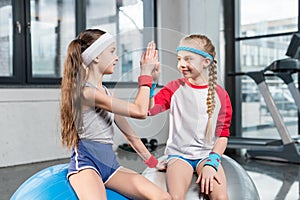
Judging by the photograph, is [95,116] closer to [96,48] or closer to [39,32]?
[96,48]

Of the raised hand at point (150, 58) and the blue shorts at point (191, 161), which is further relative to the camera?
the blue shorts at point (191, 161)

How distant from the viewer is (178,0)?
4273mm

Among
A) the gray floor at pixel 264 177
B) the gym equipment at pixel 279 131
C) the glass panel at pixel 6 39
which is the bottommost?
the gray floor at pixel 264 177

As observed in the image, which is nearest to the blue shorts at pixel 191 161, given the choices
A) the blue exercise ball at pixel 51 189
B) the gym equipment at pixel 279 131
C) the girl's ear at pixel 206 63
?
the blue exercise ball at pixel 51 189

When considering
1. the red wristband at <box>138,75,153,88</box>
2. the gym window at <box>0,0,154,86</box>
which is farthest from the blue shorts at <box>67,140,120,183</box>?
the gym window at <box>0,0,154,86</box>

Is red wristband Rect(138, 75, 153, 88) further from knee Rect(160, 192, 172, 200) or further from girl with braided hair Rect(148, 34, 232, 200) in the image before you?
knee Rect(160, 192, 172, 200)

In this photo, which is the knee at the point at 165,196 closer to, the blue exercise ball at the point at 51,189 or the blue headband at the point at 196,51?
the blue exercise ball at the point at 51,189

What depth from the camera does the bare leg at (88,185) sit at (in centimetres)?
104

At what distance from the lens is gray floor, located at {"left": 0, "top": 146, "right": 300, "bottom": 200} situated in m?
2.17

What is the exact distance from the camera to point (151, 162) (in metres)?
1.21

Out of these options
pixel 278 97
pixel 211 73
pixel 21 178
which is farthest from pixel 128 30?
pixel 278 97

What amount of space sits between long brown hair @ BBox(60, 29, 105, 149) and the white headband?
16 millimetres

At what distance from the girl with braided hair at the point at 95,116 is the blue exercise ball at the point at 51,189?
0.03m

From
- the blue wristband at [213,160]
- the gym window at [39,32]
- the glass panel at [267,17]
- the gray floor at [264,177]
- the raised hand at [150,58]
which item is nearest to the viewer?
the raised hand at [150,58]
